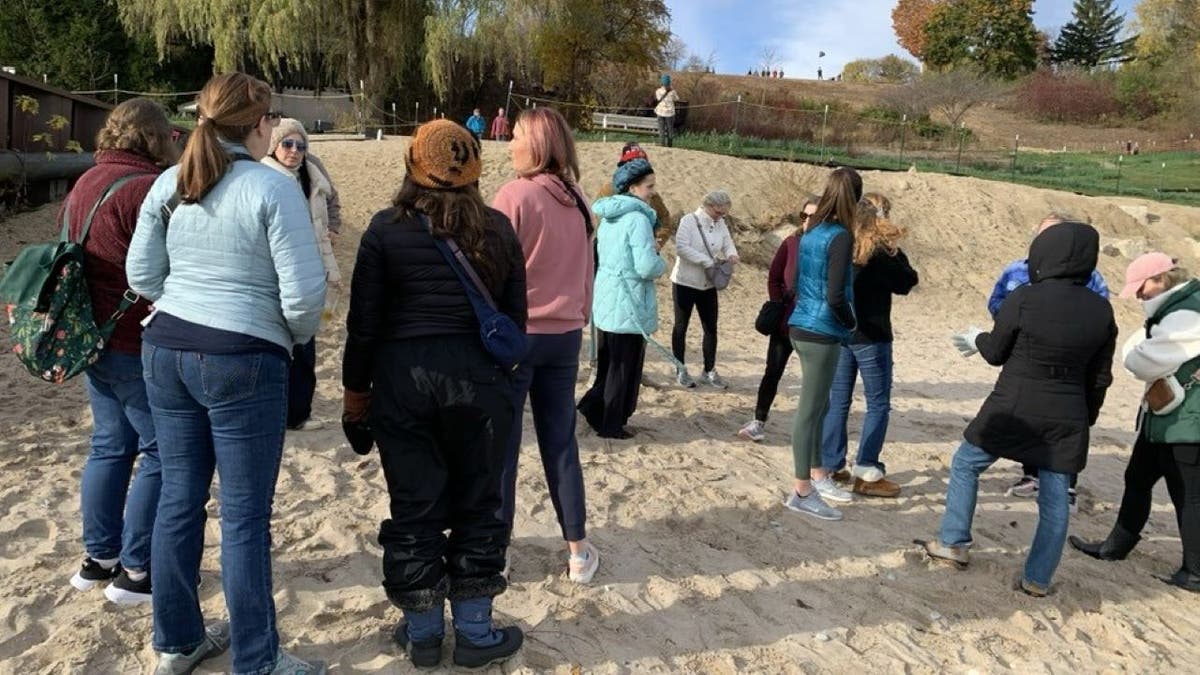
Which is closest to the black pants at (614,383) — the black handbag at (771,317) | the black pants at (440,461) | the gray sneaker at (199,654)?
the black handbag at (771,317)

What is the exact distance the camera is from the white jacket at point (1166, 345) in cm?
400

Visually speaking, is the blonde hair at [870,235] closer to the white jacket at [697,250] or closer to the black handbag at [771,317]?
the black handbag at [771,317]

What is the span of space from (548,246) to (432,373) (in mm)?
944

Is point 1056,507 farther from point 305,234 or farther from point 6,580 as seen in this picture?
point 6,580

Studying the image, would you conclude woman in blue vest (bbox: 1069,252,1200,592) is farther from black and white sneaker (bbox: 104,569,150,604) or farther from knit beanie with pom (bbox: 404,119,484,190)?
black and white sneaker (bbox: 104,569,150,604)

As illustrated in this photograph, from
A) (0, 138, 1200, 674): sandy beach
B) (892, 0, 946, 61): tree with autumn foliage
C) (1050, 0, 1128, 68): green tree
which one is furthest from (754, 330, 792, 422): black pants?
(1050, 0, 1128, 68): green tree

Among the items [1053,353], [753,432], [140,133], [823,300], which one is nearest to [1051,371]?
→ [1053,353]

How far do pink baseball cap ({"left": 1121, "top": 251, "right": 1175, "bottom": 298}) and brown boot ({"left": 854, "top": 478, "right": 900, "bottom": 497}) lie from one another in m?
1.71

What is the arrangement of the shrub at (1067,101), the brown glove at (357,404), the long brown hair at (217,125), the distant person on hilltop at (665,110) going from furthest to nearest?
1. the shrub at (1067,101)
2. the distant person on hilltop at (665,110)
3. the brown glove at (357,404)
4. the long brown hair at (217,125)

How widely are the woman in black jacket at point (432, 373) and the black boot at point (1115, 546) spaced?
138 inches

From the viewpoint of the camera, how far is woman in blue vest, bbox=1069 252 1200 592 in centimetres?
403

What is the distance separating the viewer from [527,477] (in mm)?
4820

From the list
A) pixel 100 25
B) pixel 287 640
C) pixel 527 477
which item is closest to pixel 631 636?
pixel 287 640

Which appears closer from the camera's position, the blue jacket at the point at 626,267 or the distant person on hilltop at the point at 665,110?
the blue jacket at the point at 626,267
